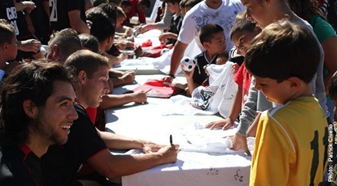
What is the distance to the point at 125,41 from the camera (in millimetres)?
5961

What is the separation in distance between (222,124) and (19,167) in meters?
1.45

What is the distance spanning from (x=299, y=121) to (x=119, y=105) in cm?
192

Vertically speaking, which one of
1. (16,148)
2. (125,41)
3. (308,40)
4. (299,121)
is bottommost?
(125,41)

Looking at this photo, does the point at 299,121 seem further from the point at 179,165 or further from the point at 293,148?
the point at 179,165

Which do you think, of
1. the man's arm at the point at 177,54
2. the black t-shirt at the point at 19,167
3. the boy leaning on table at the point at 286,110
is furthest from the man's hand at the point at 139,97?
the boy leaning on table at the point at 286,110

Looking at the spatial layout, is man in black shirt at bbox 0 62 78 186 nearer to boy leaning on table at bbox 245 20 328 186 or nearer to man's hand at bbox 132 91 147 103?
boy leaning on table at bbox 245 20 328 186

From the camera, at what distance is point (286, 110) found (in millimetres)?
1588

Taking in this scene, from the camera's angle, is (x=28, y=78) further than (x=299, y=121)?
Yes

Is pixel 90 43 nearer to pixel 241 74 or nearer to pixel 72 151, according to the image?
pixel 241 74

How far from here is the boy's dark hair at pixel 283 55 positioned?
1.56m

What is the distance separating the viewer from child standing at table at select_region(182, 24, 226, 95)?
11.8 feet

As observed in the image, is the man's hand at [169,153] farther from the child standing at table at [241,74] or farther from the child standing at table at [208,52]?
the child standing at table at [208,52]

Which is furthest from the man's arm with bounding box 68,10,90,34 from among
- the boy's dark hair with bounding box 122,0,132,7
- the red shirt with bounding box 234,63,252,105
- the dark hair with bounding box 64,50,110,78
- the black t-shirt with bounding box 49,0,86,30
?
the boy's dark hair with bounding box 122,0,132,7

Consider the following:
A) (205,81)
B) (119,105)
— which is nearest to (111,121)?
(119,105)
